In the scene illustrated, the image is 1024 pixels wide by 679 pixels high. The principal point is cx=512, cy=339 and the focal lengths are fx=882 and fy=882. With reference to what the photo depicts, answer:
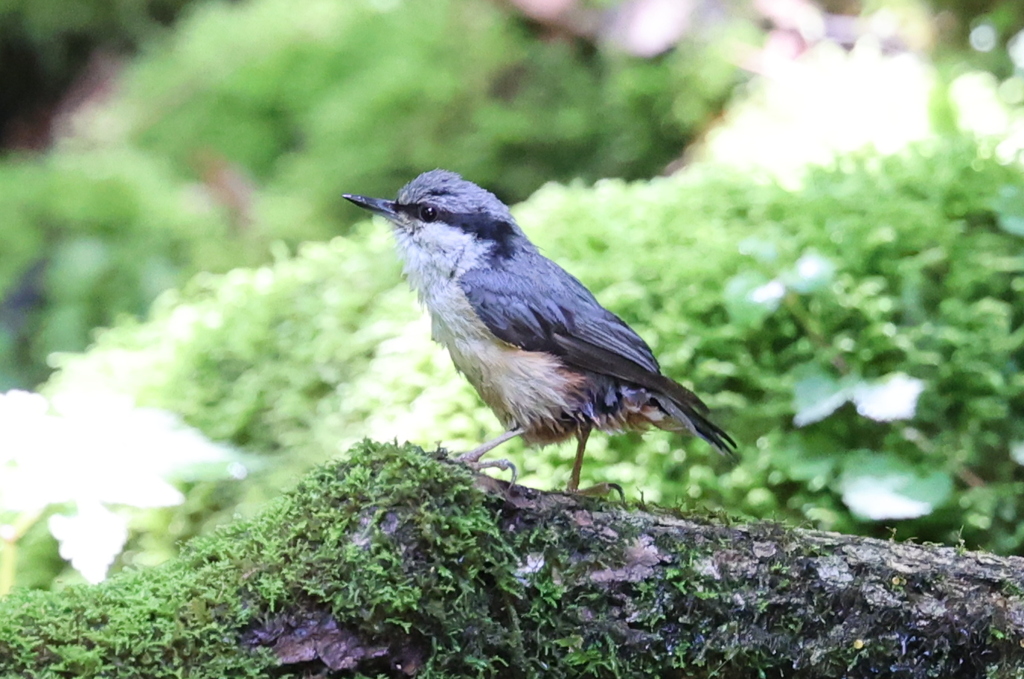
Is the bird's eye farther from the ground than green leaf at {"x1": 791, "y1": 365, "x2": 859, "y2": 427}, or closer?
farther from the ground

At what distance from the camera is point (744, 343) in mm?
3375

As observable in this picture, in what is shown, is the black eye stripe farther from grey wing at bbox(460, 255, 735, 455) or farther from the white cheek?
grey wing at bbox(460, 255, 735, 455)

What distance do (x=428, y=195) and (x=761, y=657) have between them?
5.20 feet

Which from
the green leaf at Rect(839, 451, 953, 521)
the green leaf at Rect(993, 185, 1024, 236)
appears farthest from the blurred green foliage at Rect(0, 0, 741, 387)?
the green leaf at Rect(839, 451, 953, 521)

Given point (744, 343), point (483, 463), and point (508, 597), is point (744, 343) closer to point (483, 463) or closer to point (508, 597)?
point (483, 463)

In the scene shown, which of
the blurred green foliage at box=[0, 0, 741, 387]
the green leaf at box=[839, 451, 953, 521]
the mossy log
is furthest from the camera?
the blurred green foliage at box=[0, 0, 741, 387]

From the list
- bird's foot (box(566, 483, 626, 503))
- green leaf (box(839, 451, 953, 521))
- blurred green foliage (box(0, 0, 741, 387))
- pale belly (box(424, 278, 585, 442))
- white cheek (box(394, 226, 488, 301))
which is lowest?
green leaf (box(839, 451, 953, 521))

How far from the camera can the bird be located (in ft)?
7.87

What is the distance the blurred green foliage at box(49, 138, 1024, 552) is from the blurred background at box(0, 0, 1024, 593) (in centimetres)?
1

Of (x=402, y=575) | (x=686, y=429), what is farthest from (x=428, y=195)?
(x=402, y=575)

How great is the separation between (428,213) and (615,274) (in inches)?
45.1

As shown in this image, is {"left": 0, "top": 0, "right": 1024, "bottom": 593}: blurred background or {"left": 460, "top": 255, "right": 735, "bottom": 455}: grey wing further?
{"left": 0, "top": 0, "right": 1024, "bottom": 593}: blurred background

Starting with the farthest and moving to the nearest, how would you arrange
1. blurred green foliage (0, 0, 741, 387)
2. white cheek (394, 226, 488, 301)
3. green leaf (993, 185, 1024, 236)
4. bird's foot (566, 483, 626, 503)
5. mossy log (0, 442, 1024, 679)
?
1. blurred green foliage (0, 0, 741, 387)
2. green leaf (993, 185, 1024, 236)
3. white cheek (394, 226, 488, 301)
4. bird's foot (566, 483, 626, 503)
5. mossy log (0, 442, 1024, 679)

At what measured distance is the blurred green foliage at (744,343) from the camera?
10.2ft
